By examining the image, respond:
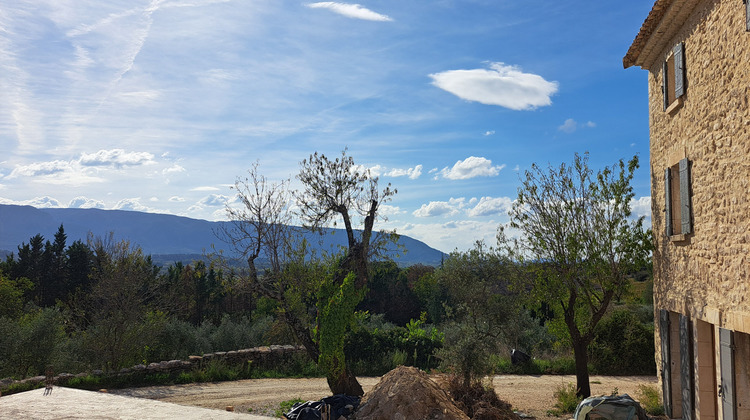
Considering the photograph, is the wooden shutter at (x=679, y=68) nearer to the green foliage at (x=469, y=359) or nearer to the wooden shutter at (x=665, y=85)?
the wooden shutter at (x=665, y=85)

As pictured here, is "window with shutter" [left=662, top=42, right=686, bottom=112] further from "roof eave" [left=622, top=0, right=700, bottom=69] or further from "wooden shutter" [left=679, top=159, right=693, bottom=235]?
"wooden shutter" [left=679, top=159, right=693, bottom=235]

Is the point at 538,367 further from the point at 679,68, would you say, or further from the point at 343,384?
the point at 679,68

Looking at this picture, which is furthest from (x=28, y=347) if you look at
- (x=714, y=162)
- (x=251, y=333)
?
(x=714, y=162)

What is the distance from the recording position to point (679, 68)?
29.6 feet

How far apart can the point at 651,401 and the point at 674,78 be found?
21.5 ft

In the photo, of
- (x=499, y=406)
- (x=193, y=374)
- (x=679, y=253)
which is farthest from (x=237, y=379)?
(x=679, y=253)

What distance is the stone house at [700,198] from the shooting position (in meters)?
6.99

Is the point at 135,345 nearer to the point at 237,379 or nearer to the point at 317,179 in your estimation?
the point at 237,379

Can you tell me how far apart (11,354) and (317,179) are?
10.1m

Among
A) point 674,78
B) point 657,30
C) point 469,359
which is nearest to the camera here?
point 657,30

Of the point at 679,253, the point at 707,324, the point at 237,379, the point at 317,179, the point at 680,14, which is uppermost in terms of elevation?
the point at 680,14

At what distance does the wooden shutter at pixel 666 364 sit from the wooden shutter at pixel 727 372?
2.38m

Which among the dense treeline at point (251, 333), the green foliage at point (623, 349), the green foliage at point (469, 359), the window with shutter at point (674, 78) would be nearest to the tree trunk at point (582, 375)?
the dense treeline at point (251, 333)

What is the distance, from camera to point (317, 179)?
12.6 metres
